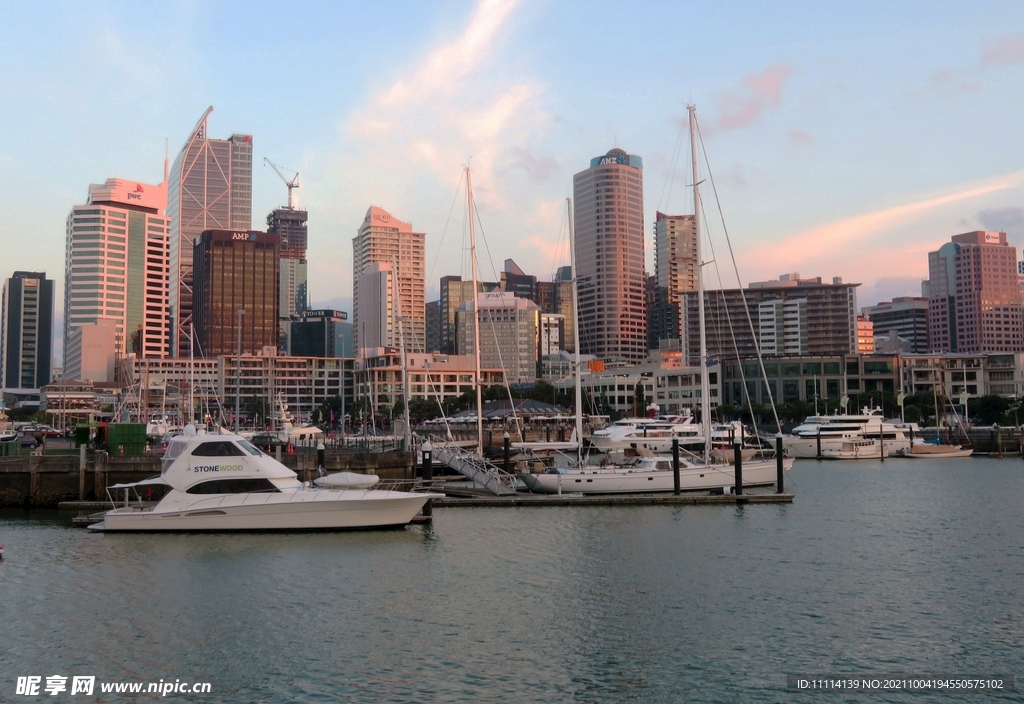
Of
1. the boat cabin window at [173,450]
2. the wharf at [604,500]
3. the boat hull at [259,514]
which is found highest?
the boat cabin window at [173,450]

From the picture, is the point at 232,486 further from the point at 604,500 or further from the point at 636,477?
the point at 636,477

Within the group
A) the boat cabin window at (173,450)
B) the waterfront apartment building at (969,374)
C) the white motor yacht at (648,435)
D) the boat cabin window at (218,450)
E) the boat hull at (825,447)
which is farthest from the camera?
the waterfront apartment building at (969,374)

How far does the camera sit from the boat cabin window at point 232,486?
138ft

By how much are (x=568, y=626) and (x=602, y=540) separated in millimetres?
13914

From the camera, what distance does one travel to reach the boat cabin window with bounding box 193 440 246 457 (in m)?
41.9

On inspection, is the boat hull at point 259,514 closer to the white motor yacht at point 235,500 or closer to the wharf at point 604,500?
the white motor yacht at point 235,500

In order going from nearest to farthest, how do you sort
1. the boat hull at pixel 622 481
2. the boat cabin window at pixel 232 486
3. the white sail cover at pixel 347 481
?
the boat cabin window at pixel 232 486, the white sail cover at pixel 347 481, the boat hull at pixel 622 481

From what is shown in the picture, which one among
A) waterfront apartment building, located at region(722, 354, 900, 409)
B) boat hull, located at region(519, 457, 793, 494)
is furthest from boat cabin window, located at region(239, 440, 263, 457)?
waterfront apartment building, located at region(722, 354, 900, 409)

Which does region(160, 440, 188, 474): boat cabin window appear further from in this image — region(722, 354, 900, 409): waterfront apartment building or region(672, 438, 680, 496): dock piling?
region(722, 354, 900, 409): waterfront apartment building

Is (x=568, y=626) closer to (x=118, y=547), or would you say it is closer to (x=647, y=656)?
(x=647, y=656)

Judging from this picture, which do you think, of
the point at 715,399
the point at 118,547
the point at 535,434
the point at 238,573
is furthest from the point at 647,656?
the point at 715,399

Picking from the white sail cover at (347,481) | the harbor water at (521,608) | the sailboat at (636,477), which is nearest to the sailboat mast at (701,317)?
the sailboat at (636,477)

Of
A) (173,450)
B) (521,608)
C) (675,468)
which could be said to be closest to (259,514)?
(173,450)

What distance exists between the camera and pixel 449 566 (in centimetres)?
3534
